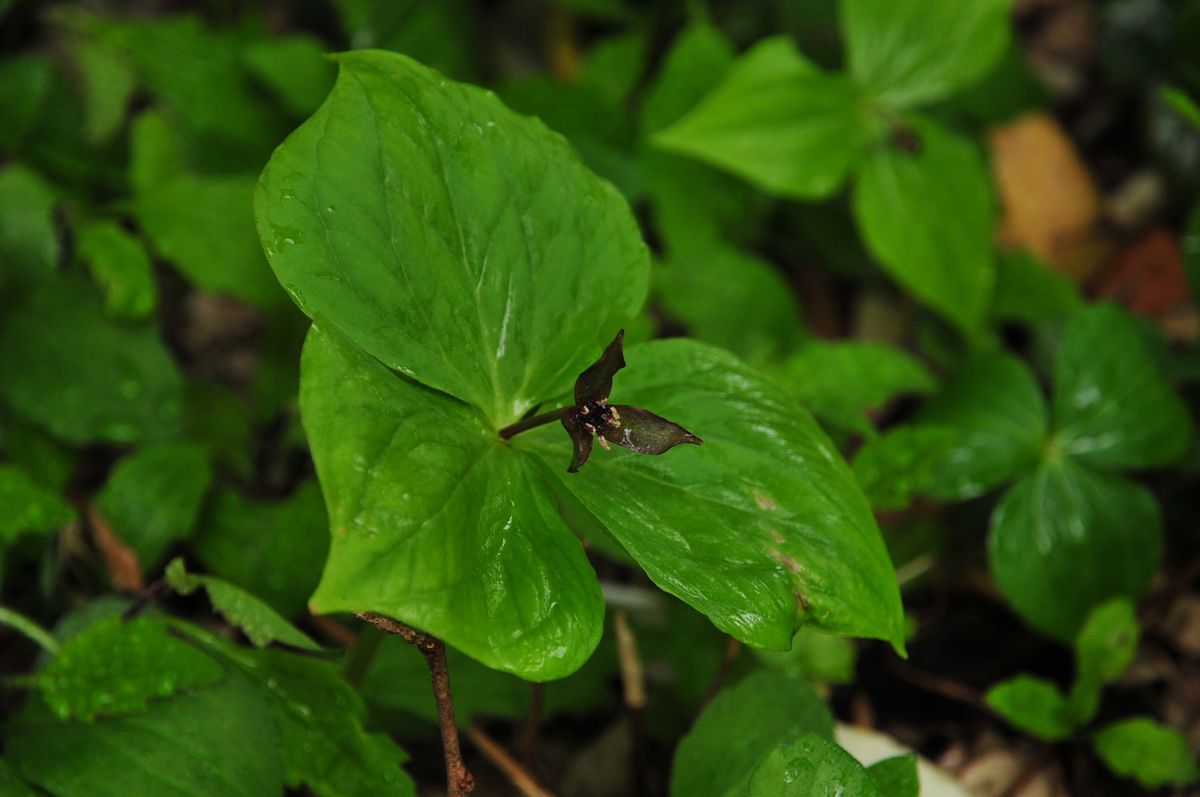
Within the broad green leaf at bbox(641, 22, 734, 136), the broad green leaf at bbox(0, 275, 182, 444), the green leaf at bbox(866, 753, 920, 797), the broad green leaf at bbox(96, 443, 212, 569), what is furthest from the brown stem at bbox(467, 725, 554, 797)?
the broad green leaf at bbox(641, 22, 734, 136)

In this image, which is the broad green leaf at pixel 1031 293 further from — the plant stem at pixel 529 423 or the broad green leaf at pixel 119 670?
the broad green leaf at pixel 119 670

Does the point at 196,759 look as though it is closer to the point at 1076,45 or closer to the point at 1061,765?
the point at 1061,765

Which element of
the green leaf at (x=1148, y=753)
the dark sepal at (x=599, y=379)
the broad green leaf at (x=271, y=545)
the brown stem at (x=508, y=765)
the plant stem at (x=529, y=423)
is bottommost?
the brown stem at (x=508, y=765)

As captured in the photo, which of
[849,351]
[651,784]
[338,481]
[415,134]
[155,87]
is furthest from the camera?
[155,87]

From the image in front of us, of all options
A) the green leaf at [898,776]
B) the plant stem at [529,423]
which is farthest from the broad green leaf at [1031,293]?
the plant stem at [529,423]

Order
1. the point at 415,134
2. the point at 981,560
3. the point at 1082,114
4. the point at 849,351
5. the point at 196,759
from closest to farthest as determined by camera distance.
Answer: the point at 415,134 → the point at 196,759 → the point at 849,351 → the point at 981,560 → the point at 1082,114

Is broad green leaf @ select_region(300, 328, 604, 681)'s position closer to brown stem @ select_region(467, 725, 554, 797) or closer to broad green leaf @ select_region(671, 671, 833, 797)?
broad green leaf @ select_region(671, 671, 833, 797)

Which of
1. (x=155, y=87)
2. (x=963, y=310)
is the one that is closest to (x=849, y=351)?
(x=963, y=310)
